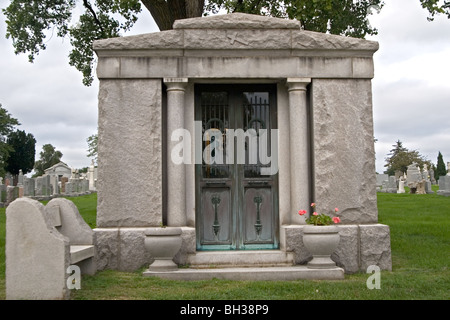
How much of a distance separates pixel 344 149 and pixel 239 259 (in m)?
2.25

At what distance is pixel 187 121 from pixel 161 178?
0.99 metres

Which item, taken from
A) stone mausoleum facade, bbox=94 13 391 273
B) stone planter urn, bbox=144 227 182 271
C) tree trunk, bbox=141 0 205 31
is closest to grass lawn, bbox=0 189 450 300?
stone planter urn, bbox=144 227 182 271

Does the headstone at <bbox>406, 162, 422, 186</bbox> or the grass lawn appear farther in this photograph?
the headstone at <bbox>406, 162, 422, 186</bbox>

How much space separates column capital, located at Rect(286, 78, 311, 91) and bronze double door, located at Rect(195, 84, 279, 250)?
1.58 feet

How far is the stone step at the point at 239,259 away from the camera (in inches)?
274

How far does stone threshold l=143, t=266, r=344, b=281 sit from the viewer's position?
638 centimetres

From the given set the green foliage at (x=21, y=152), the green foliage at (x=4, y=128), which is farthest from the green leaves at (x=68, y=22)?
the green foliage at (x=21, y=152)

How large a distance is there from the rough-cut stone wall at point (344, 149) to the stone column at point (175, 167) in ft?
6.45

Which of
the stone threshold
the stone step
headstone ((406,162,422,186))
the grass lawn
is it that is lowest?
the grass lawn

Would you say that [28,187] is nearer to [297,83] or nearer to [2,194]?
[2,194]

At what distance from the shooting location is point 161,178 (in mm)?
7062

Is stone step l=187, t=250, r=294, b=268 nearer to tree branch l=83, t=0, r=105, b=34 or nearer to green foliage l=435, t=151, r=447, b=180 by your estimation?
tree branch l=83, t=0, r=105, b=34

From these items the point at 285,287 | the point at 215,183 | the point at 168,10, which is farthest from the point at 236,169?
the point at 168,10

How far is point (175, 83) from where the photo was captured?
7.16 meters
